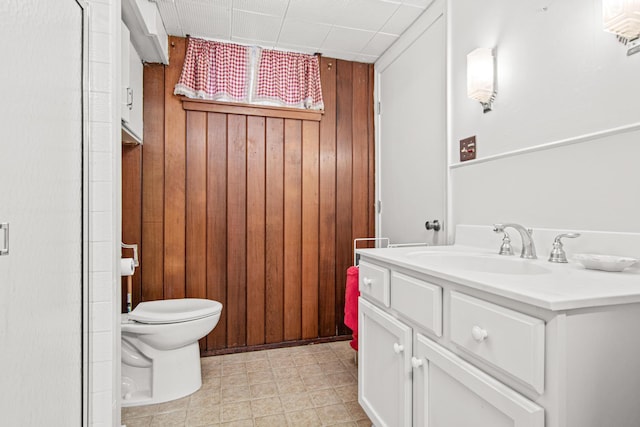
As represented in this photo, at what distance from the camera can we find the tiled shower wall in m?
1.31

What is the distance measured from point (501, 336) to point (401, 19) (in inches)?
81.7

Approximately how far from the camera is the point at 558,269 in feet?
3.37

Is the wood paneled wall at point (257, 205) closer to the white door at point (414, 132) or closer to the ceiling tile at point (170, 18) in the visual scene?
the ceiling tile at point (170, 18)

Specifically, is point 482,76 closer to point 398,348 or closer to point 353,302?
point 398,348

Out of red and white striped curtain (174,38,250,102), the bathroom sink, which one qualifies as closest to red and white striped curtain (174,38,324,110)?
red and white striped curtain (174,38,250,102)

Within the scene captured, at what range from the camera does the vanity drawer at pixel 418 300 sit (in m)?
1.02

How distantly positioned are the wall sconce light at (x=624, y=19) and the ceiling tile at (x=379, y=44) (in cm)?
150

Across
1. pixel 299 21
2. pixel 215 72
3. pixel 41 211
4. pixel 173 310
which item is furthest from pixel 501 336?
pixel 215 72

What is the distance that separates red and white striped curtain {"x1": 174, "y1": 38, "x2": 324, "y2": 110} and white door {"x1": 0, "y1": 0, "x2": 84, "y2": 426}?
114cm

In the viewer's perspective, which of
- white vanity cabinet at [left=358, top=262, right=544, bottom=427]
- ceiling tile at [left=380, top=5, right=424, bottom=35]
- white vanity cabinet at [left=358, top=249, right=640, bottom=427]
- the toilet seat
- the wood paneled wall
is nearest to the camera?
white vanity cabinet at [left=358, top=249, right=640, bottom=427]

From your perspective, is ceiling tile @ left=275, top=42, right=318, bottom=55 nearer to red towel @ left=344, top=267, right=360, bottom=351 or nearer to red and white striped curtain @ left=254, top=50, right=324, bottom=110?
red and white striped curtain @ left=254, top=50, right=324, bottom=110

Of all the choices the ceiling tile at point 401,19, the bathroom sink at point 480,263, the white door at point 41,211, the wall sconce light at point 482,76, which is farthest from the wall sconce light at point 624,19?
the white door at point 41,211

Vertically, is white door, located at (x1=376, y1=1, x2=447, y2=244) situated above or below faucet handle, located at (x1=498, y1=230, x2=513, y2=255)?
above

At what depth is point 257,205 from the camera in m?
2.50
